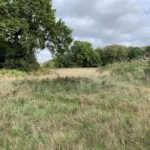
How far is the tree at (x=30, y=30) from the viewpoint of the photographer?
37656 mm

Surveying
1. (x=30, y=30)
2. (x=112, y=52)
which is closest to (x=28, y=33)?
(x=30, y=30)

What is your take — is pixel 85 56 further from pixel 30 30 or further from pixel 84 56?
pixel 30 30

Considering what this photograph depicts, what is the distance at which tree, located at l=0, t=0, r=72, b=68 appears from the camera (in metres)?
37.7

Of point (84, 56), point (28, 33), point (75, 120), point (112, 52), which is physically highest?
point (28, 33)

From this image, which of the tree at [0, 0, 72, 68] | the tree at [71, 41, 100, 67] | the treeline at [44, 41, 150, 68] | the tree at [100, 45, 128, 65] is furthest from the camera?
the tree at [100, 45, 128, 65]

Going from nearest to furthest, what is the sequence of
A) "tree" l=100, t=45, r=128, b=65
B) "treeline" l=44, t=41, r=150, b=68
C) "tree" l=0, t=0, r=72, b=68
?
"tree" l=0, t=0, r=72, b=68
"treeline" l=44, t=41, r=150, b=68
"tree" l=100, t=45, r=128, b=65

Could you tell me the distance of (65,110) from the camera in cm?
951

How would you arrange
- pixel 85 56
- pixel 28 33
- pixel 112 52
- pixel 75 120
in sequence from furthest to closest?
1. pixel 112 52
2. pixel 85 56
3. pixel 28 33
4. pixel 75 120

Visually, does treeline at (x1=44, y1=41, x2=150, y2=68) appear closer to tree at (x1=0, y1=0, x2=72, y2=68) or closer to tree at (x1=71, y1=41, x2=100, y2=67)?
tree at (x1=71, y1=41, x2=100, y2=67)

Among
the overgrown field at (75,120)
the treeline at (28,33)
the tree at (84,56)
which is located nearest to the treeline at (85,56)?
the tree at (84,56)

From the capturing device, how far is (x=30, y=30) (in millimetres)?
39312

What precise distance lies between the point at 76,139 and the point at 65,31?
114 feet

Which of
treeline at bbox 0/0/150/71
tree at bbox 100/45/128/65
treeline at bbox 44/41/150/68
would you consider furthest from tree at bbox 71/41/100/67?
treeline at bbox 0/0/150/71

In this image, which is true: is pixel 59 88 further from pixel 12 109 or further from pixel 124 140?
pixel 124 140
